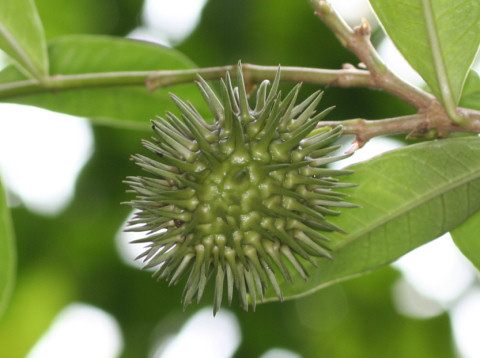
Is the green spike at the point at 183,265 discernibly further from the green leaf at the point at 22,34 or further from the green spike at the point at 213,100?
the green leaf at the point at 22,34

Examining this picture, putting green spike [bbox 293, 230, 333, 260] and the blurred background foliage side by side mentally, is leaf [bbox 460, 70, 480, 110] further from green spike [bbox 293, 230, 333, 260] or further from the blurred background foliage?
the blurred background foliage

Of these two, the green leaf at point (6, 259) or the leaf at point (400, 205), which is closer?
the leaf at point (400, 205)

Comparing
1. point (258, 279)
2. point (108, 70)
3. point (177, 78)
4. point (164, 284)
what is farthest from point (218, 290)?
point (164, 284)

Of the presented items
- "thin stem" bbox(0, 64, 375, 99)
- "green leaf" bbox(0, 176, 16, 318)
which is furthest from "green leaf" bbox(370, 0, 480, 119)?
"green leaf" bbox(0, 176, 16, 318)

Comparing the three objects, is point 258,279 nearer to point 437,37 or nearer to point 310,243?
point 310,243

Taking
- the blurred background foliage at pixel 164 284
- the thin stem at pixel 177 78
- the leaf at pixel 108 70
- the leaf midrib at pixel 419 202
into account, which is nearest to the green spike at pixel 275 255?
the leaf midrib at pixel 419 202

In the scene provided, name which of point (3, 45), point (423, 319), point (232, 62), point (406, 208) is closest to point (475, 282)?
point (423, 319)
